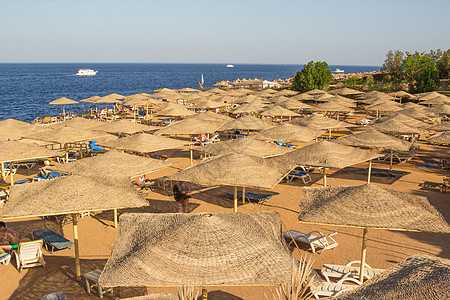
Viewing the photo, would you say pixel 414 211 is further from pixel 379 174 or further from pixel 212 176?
pixel 379 174

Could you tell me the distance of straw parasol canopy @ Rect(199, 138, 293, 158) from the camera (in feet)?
37.0

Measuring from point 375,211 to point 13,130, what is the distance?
14891 mm

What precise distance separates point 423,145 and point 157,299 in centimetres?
→ 1931

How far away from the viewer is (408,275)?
3.70 meters

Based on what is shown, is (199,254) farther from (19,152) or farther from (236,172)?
(19,152)

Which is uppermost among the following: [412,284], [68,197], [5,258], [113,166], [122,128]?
[412,284]

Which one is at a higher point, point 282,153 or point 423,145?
point 282,153

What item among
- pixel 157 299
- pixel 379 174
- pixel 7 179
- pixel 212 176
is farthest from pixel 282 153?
pixel 7 179

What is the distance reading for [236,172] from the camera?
888cm

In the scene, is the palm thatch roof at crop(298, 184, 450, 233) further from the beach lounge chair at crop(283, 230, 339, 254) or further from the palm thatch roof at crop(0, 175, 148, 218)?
Result: the palm thatch roof at crop(0, 175, 148, 218)

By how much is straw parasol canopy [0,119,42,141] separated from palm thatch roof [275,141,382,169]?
11.1 m

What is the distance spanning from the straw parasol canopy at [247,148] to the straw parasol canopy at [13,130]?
28.1 ft

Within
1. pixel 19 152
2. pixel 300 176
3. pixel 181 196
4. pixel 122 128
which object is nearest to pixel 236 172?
pixel 181 196

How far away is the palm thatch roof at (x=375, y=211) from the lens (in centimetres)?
611
